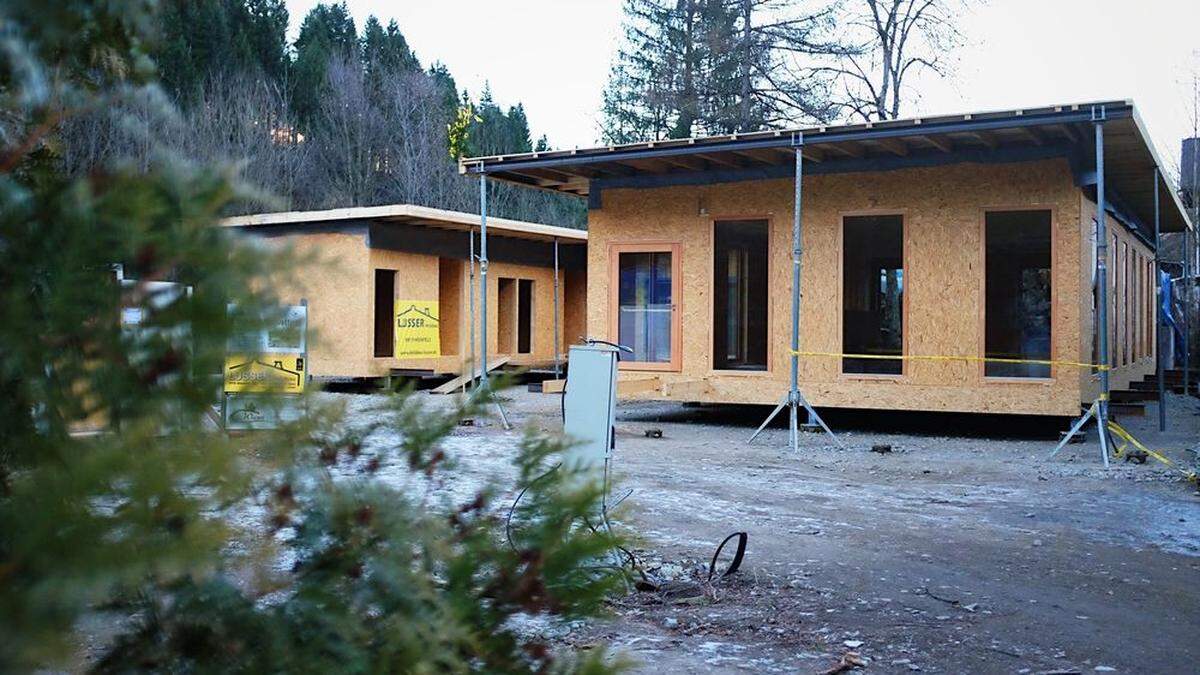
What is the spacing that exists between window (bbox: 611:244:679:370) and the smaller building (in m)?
2.42

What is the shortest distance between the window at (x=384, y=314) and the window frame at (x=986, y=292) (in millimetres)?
12910

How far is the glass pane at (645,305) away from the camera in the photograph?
15094mm

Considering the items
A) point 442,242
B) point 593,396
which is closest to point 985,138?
point 593,396

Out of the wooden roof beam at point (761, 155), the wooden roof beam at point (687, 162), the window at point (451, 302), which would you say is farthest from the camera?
the window at point (451, 302)

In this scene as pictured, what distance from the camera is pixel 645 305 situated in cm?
1523

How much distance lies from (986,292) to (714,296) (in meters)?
3.40

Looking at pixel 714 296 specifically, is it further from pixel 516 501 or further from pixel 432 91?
pixel 432 91

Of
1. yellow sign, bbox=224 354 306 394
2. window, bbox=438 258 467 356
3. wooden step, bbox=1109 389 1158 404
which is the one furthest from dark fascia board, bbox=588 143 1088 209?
yellow sign, bbox=224 354 306 394

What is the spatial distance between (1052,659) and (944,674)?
0.57 meters

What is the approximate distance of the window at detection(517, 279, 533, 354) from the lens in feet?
81.9

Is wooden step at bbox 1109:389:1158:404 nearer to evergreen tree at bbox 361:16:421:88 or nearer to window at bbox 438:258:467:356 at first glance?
window at bbox 438:258:467:356

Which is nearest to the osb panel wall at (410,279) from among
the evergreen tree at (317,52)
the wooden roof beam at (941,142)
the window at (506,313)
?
the window at (506,313)

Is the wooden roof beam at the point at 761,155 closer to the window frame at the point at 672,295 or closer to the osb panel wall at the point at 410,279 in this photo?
the window frame at the point at 672,295

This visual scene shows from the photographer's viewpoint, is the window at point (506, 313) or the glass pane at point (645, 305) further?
the window at point (506, 313)
